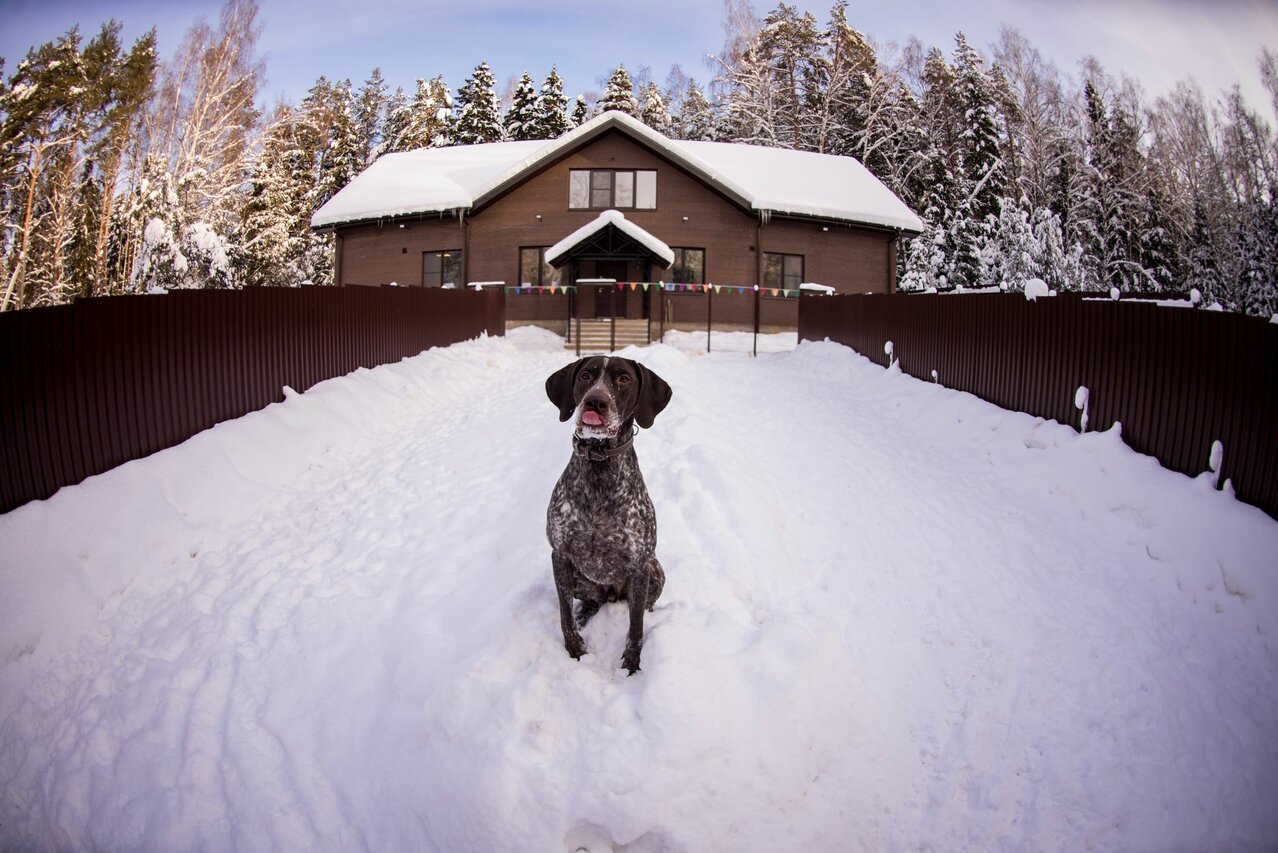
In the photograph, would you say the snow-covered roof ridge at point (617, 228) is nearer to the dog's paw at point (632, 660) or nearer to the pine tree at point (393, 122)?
the dog's paw at point (632, 660)

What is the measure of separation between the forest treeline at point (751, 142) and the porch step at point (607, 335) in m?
13.0

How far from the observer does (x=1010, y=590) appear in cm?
455

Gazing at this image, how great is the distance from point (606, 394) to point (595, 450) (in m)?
0.34

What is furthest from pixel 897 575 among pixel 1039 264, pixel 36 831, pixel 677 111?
pixel 677 111

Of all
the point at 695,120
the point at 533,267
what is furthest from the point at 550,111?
the point at 533,267

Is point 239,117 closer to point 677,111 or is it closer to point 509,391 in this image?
point 509,391

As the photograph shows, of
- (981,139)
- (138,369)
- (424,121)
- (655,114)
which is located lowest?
(138,369)

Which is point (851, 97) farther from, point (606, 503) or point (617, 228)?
point (606, 503)

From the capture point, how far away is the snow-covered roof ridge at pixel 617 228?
1752 cm

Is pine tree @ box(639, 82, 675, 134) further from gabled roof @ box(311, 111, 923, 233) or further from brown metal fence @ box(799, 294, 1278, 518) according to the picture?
brown metal fence @ box(799, 294, 1278, 518)

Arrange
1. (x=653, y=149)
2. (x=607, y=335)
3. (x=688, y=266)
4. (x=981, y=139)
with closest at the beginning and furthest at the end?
(x=607, y=335) < (x=653, y=149) < (x=688, y=266) < (x=981, y=139)

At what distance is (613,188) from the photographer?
21.5m

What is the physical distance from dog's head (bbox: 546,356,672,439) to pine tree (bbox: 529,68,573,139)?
38.0 metres

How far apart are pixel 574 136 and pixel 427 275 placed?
6.80 meters
